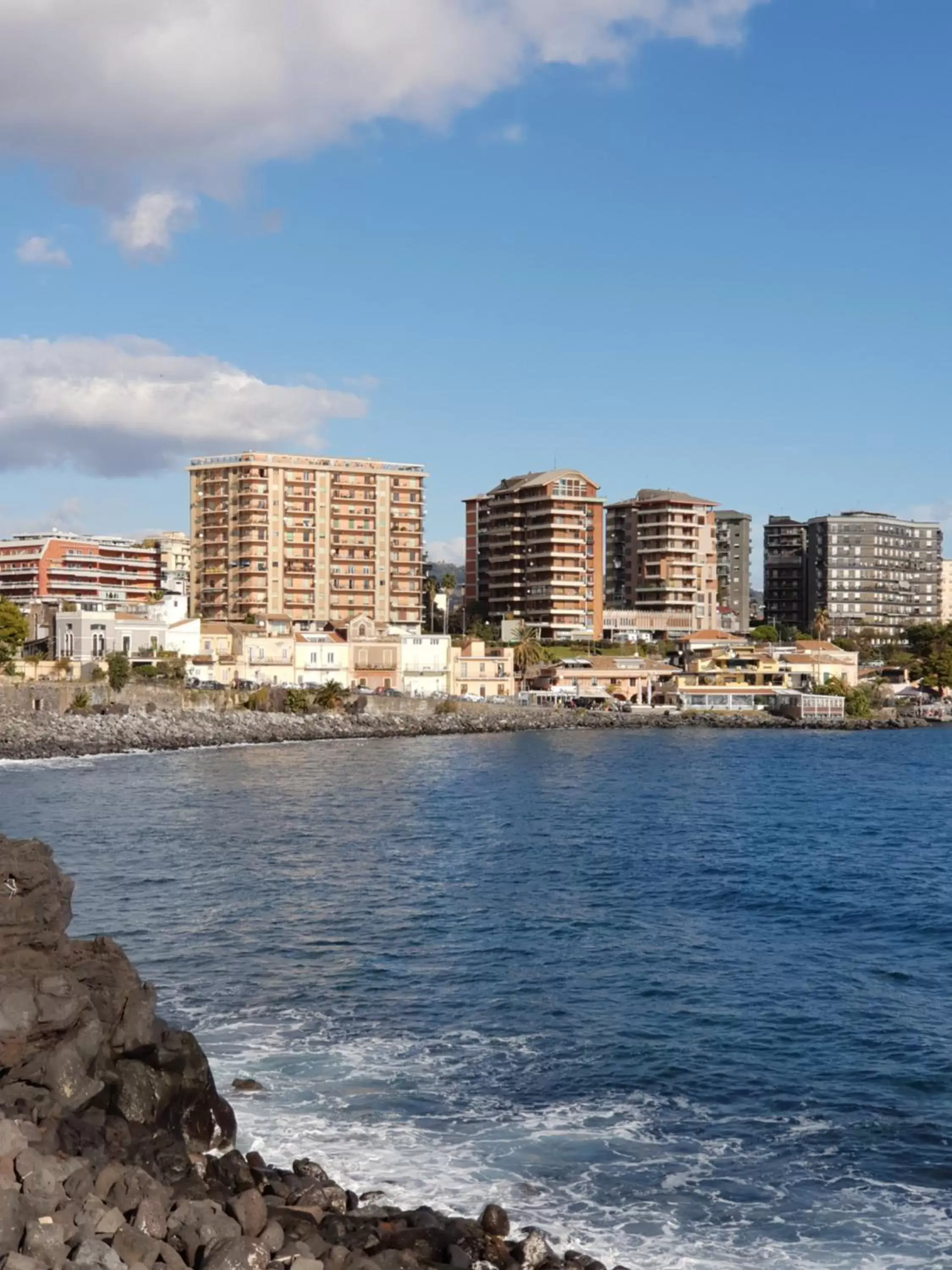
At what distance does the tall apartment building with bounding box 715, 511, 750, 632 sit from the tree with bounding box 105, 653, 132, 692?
323 feet

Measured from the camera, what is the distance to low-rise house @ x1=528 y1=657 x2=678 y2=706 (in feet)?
386

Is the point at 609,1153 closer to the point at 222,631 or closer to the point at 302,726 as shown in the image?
the point at 302,726

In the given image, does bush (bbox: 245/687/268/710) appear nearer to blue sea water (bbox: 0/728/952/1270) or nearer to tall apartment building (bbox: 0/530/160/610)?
tall apartment building (bbox: 0/530/160/610)

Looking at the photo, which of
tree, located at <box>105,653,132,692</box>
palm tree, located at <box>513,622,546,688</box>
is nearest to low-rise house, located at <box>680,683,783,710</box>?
palm tree, located at <box>513,622,546,688</box>

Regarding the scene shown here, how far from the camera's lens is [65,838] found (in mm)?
41344

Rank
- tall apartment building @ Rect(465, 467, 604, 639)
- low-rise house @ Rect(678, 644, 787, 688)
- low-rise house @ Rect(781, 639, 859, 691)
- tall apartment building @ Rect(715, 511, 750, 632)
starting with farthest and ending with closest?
1. tall apartment building @ Rect(715, 511, 750, 632)
2. tall apartment building @ Rect(465, 467, 604, 639)
3. low-rise house @ Rect(781, 639, 859, 691)
4. low-rise house @ Rect(678, 644, 787, 688)

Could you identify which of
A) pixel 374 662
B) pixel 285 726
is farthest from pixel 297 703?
pixel 374 662

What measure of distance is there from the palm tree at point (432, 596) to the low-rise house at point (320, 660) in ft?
113

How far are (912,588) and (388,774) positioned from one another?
141699 millimetres

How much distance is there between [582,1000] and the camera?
23297 mm

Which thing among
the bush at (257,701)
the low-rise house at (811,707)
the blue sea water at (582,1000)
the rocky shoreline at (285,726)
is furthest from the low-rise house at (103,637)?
the low-rise house at (811,707)

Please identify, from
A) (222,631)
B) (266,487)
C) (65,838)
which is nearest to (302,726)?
(222,631)

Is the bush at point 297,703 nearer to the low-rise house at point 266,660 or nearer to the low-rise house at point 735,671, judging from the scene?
the low-rise house at point 266,660

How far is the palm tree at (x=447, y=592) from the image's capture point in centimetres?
14050
